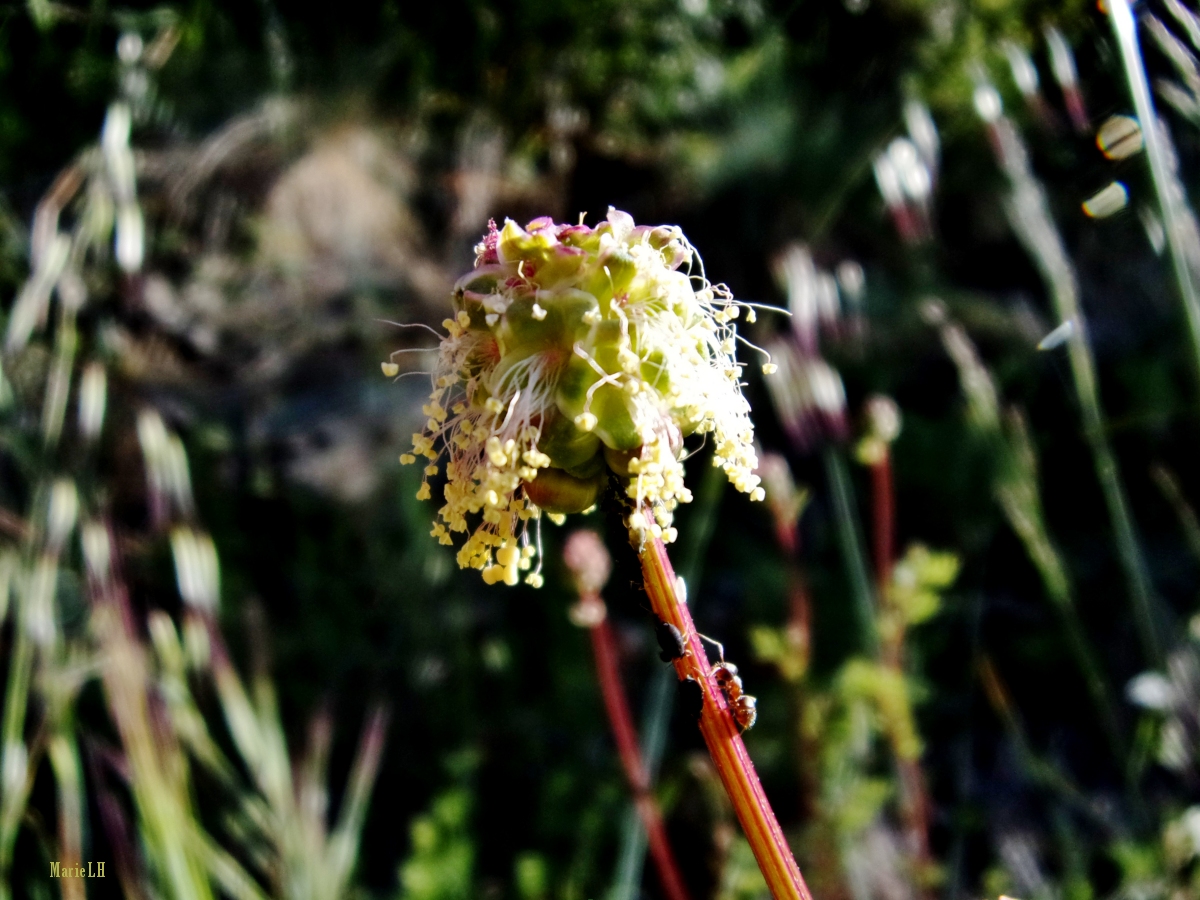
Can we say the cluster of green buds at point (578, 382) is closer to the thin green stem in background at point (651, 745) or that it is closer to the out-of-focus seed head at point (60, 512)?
the thin green stem in background at point (651, 745)

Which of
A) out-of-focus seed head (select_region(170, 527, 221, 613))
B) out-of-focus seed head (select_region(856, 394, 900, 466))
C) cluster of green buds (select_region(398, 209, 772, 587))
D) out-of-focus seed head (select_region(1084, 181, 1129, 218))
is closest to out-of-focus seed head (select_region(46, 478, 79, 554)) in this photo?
out-of-focus seed head (select_region(170, 527, 221, 613))

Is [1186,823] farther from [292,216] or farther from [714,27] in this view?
[292,216]

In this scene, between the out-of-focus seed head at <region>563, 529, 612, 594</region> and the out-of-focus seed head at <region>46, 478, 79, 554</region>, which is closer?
the out-of-focus seed head at <region>563, 529, 612, 594</region>

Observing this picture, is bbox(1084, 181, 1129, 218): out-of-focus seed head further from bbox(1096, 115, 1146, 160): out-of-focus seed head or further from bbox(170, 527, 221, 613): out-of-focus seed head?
bbox(170, 527, 221, 613): out-of-focus seed head

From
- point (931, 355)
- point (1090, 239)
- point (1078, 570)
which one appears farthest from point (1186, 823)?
point (1090, 239)

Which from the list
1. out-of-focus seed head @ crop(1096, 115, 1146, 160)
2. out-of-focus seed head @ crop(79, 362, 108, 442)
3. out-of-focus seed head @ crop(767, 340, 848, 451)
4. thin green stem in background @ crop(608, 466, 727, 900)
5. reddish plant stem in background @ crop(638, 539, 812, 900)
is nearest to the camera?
reddish plant stem in background @ crop(638, 539, 812, 900)

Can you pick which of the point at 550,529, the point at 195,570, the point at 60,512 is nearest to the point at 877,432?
the point at 550,529
